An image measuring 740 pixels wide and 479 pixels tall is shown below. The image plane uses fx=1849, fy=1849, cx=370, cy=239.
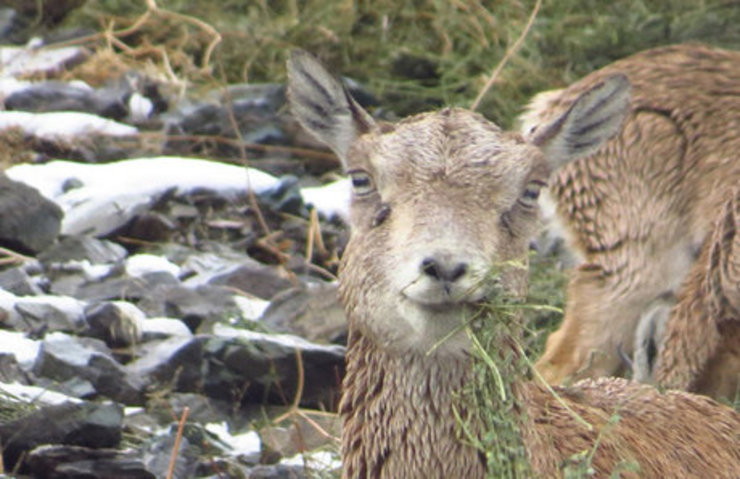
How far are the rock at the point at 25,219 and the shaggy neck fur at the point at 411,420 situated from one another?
12.7ft

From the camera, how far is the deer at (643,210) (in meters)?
8.49

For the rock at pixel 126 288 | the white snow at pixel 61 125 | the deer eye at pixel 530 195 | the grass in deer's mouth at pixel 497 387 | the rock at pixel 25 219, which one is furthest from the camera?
the white snow at pixel 61 125

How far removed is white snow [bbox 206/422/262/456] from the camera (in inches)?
278

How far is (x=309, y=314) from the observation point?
8.32m

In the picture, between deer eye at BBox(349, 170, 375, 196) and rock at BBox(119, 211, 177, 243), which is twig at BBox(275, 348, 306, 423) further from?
deer eye at BBox(349, 170, 375, 196)

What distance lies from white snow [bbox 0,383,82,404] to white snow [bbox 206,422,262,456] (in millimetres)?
568

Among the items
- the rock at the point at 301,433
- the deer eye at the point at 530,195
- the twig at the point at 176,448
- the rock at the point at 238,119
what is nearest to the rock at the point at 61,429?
the twig at the point at 176,448

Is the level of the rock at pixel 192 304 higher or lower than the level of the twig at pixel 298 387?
lower

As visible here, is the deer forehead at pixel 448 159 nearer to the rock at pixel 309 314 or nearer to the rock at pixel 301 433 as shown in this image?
the rock at pixel 301 433

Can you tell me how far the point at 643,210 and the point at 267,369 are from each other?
2045 mm

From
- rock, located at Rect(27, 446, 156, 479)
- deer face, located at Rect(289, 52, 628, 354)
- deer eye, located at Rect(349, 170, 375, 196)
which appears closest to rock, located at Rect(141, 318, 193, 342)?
rock, located at Rect(27, 446, 156, 479)

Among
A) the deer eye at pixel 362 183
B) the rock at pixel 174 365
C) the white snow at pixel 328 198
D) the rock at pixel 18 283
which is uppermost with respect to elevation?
the deer eye at pixel 362 183

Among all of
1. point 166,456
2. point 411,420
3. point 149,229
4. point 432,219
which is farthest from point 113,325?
point 432,219

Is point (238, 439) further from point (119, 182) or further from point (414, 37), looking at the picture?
point (414, 37)
